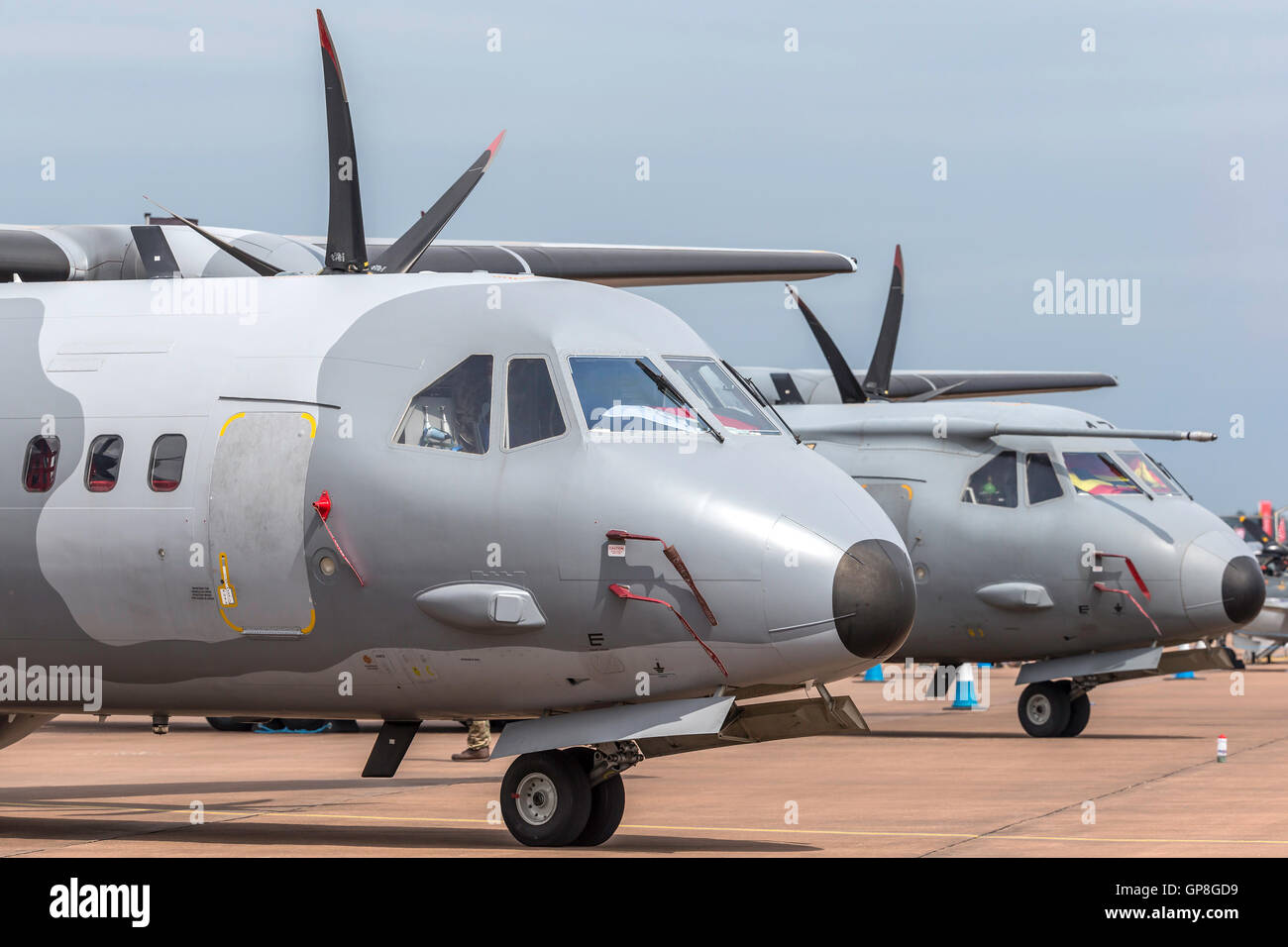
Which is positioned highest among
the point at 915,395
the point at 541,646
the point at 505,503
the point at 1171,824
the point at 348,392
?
the point at 915,395

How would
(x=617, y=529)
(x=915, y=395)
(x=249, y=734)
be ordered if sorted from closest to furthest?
(x=617, y=529) < (x=249, y=734) < (x=915, y=395)

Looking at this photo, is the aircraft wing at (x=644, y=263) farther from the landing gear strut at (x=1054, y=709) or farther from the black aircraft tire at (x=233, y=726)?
the black aircraft tire at (x=233, y=726)

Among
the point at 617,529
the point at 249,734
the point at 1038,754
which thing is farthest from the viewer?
the point at 249,734

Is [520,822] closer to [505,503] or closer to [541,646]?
[541,646]

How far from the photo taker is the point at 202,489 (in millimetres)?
13023

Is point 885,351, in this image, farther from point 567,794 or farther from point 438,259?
point 567,794

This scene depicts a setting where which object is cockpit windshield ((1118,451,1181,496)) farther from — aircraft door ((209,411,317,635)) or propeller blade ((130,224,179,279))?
aircraft door ((209,411,317,635))

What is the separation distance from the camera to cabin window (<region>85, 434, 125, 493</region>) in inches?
527

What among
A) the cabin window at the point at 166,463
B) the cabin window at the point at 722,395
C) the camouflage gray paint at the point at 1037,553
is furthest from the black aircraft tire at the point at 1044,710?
the cabin window at the point at 166,463

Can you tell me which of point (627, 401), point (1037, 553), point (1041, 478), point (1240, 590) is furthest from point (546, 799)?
point (1240, 590)

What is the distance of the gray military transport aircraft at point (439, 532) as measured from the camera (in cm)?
1227

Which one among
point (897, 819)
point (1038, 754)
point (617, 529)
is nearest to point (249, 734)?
point (1038, 754)

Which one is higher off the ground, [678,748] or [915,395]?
[915,395]

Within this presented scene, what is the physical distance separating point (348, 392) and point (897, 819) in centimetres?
560
